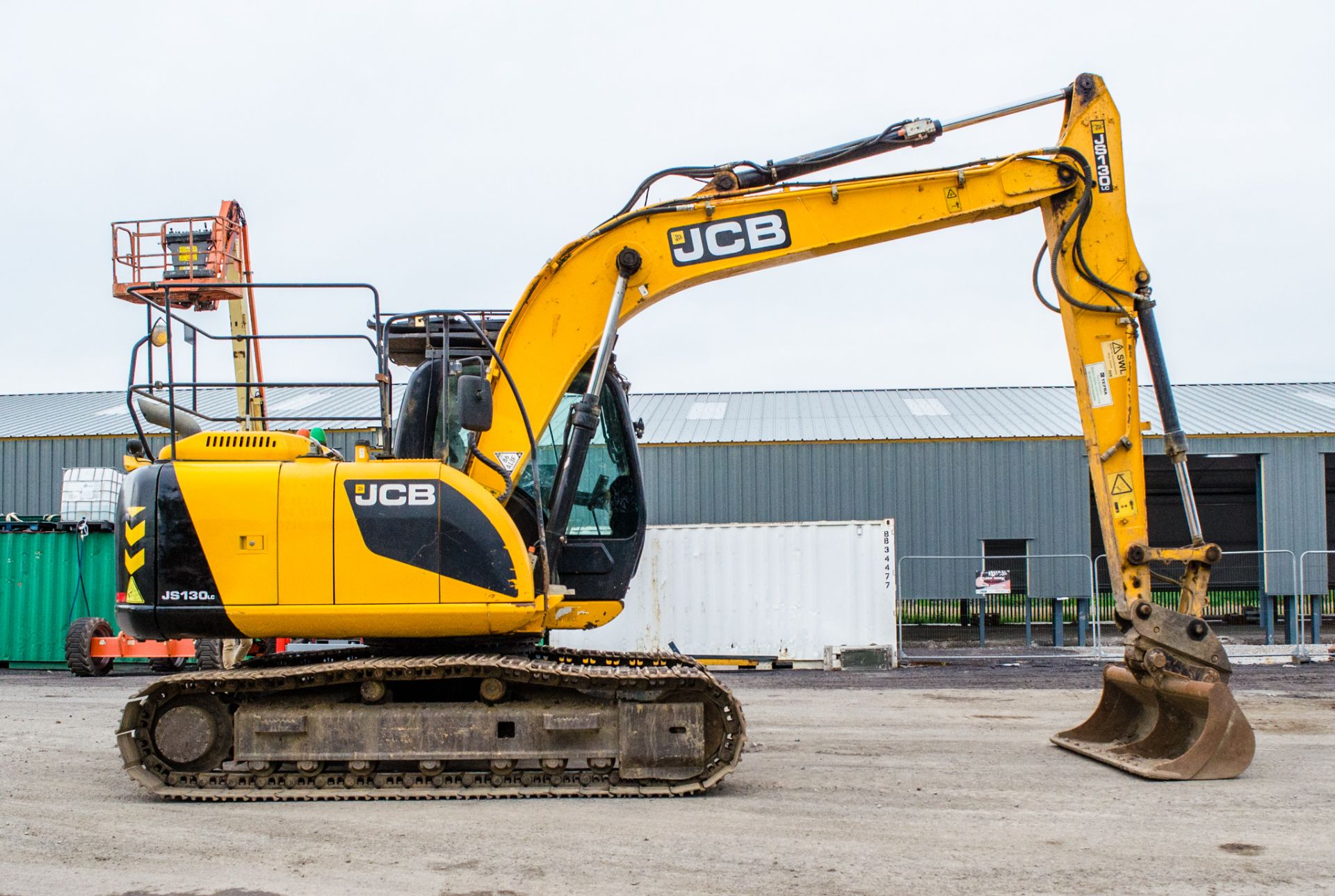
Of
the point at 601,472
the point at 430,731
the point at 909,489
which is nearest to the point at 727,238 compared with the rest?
the point at 601,472

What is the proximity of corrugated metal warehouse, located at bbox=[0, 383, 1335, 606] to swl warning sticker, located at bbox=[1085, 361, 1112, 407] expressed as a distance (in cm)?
1410

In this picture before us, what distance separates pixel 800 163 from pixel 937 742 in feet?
16.6

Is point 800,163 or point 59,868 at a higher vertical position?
point 800,163

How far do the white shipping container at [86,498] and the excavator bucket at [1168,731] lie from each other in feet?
49.9

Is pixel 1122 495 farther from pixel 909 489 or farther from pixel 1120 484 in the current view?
pixel 909 489

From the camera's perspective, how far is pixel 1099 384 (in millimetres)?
7930

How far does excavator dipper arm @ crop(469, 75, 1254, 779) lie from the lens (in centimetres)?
749

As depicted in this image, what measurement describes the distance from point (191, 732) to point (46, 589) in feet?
41.2

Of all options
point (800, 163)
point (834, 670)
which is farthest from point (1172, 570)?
point (800, 163)

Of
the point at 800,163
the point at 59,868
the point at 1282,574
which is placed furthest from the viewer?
the point at 1282,574

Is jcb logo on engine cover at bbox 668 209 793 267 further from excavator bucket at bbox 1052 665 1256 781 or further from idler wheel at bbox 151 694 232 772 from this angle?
idler wheel at bbox 151 694 232 772

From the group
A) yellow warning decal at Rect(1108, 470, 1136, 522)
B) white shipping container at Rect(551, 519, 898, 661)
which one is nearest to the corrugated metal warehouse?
white shipping container at Rect(551, 519, 898, 661)

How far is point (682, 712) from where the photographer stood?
22.9ft

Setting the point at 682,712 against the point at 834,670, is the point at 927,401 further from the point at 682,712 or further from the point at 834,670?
the point at 682,712
